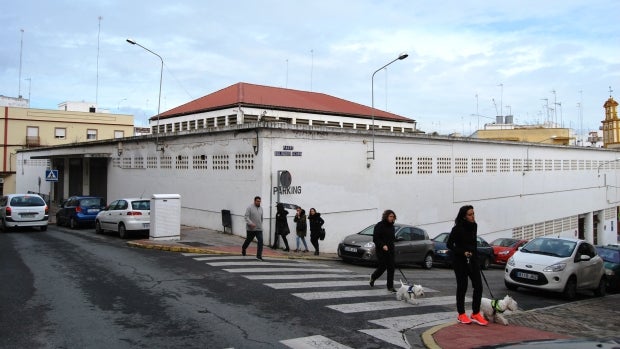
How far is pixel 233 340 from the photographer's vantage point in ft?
21.4

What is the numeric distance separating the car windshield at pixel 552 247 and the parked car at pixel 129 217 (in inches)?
516

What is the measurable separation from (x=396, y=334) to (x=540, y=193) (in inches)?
1367

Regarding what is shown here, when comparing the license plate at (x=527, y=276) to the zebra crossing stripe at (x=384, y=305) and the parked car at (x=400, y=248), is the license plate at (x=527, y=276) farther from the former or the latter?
the parked car at (x=400, y=248)

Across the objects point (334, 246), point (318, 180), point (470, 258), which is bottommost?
point (334, 246)

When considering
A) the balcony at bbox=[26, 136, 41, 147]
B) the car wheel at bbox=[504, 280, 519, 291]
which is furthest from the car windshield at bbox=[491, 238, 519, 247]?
the balcony at bbox=[26, 136, 41, 147]

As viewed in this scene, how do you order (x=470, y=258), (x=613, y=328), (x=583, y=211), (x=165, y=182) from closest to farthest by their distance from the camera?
(x=470, y=258) < (x=613, y=328) < (x=165, y=182) < (x=583, y=211)

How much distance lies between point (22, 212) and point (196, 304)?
1698 cm

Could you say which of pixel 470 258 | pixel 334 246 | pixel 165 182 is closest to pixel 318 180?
pixel 334 246

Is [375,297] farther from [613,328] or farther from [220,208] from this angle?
[220,208]

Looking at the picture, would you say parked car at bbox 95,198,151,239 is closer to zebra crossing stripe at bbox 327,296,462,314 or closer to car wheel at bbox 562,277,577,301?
zebra crossing stripe at bbox 327,296,462,314

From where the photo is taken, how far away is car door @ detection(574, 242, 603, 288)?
41.2 ft

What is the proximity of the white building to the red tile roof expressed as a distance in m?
0.38

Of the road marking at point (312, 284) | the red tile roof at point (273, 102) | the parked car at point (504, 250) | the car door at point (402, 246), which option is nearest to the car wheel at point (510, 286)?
the road marking at point (312, 284)

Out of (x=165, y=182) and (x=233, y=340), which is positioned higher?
(x=165, y=182)
